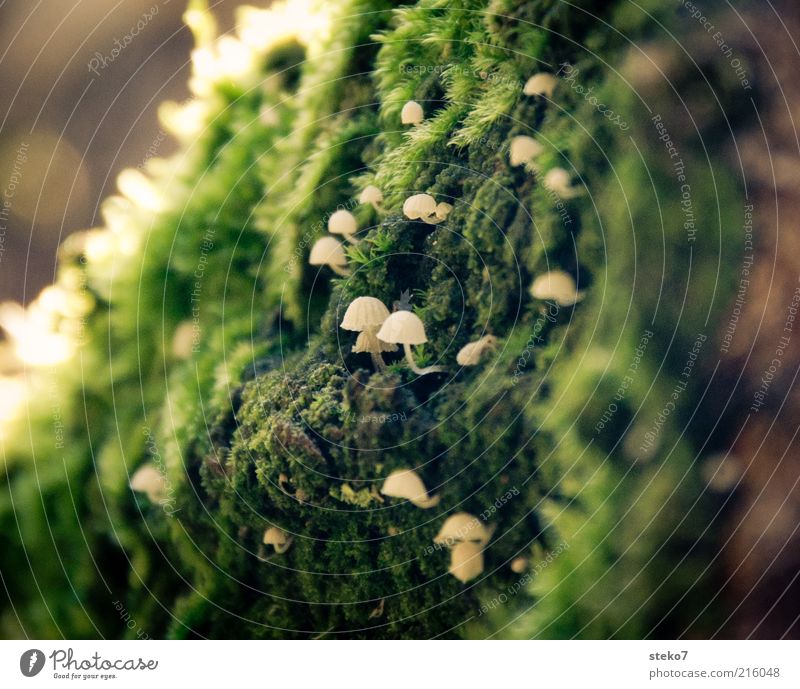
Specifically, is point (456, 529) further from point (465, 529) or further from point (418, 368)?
point (418, 368)

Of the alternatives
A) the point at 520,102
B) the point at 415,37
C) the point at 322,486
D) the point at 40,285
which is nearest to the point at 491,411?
the point at 322,486

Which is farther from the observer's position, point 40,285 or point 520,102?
point 40,285

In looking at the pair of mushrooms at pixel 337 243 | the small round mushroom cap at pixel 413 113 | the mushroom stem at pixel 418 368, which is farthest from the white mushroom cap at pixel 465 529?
the small round mushroom cap at pixel 413 113

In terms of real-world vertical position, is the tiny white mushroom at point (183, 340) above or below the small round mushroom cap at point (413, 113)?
below

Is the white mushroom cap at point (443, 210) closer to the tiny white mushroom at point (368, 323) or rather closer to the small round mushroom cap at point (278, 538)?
the tiny white mushroom at point (368, 323)

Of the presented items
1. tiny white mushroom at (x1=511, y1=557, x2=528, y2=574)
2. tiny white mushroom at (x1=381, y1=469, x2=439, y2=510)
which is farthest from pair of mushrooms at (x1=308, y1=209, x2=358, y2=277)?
tiny white mushroom at (x1=511, y1=557, x2=528, y2=574)
